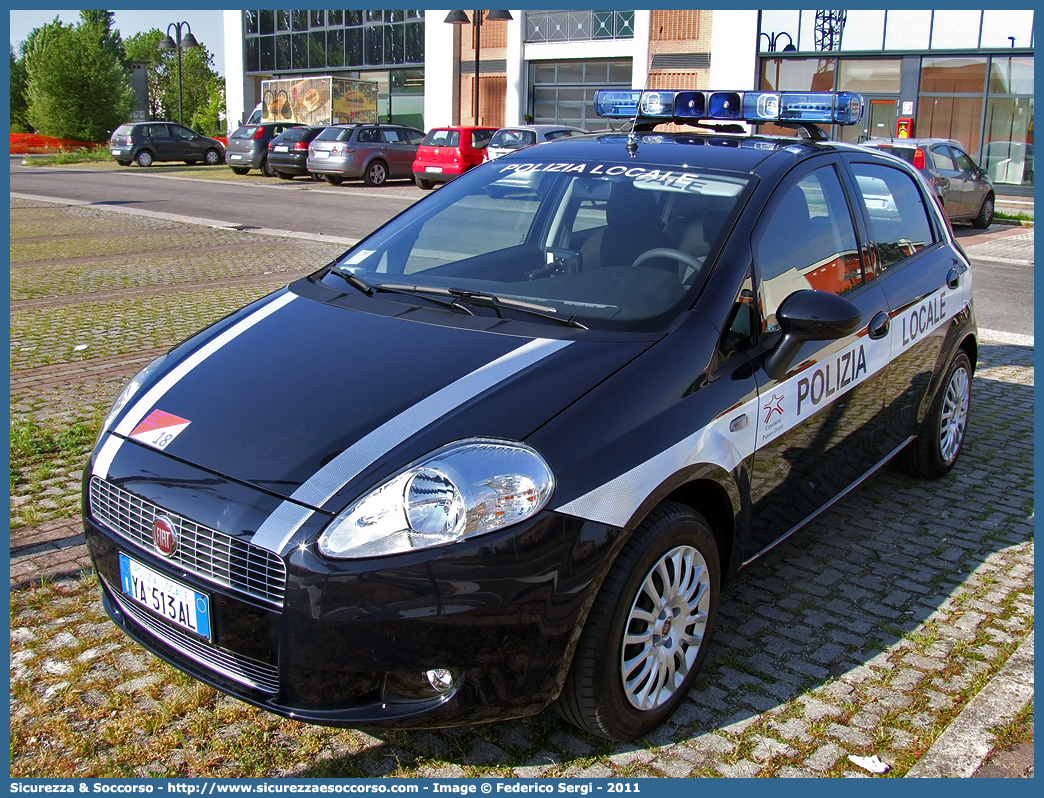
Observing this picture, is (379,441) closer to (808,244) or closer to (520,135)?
(808,244)

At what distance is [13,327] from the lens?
812 centimetres

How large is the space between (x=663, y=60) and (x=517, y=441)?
32.8m

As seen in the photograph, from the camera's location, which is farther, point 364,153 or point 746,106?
point 364,153

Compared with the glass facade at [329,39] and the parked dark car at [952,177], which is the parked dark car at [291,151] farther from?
the parked dark car at [952,177]

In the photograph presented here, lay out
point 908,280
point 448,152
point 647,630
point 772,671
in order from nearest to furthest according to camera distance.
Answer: point 647,630
point 772,671
point 908,280
point 448,152

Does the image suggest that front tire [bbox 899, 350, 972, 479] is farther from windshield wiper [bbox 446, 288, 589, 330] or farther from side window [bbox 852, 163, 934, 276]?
windshield wiper [bbox 446, 288, 589, 330]

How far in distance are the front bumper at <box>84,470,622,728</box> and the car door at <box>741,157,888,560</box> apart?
1.01m

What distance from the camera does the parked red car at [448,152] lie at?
23.9 metres

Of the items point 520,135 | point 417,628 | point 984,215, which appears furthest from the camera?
point 520,135

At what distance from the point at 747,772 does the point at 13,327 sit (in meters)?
7.50

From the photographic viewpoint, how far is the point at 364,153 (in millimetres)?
26047

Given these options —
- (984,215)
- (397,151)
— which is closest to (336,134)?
(397,151)

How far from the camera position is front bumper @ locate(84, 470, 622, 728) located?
238 centimetres
